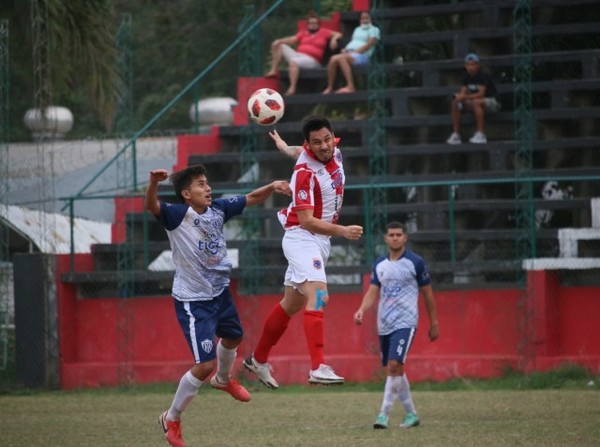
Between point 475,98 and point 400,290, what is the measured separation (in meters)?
7.57

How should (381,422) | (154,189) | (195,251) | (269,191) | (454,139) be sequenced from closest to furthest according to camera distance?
1. (154,189)
2. (195,251)
3. (269,191)
4. (381,422)
5. (454,139)

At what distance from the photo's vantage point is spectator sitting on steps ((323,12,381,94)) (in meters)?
23.5

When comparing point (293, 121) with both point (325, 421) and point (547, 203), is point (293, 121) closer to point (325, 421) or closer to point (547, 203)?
point (547, 203)

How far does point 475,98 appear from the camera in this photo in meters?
22.2

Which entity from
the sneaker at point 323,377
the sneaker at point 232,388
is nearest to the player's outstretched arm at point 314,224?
the sneaker at point 323,377

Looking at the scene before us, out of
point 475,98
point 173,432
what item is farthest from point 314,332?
point 475,98

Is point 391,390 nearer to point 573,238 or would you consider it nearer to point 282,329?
point 282,329

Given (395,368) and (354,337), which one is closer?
(395,368)

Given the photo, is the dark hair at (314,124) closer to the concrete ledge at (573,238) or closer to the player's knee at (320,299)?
the player's knee at (320,299)

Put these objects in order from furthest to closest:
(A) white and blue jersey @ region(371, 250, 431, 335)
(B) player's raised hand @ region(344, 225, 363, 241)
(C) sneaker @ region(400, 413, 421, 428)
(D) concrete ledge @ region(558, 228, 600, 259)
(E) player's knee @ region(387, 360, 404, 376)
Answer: (D) concrete ledge @ region(558, 228, 600, 259) → (A) white and blue jersey @ region(371, 250, 431, 335) → (E) player's knee @ region(387, 360, 404, 376) → (C) sneaker @ region(400, 413, 421, 428) → (B) player's raised hand @ region(344, 225, 363, 241)

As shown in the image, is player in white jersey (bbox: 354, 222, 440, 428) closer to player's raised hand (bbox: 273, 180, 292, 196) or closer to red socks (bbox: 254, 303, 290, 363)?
red socks (bbox: 254, 303, 290, 363)

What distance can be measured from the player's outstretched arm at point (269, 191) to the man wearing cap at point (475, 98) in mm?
10419

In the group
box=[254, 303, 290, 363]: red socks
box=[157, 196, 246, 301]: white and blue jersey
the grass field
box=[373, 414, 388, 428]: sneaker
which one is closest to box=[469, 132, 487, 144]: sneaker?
the grass field

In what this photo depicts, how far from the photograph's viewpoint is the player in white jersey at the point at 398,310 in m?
14.9
